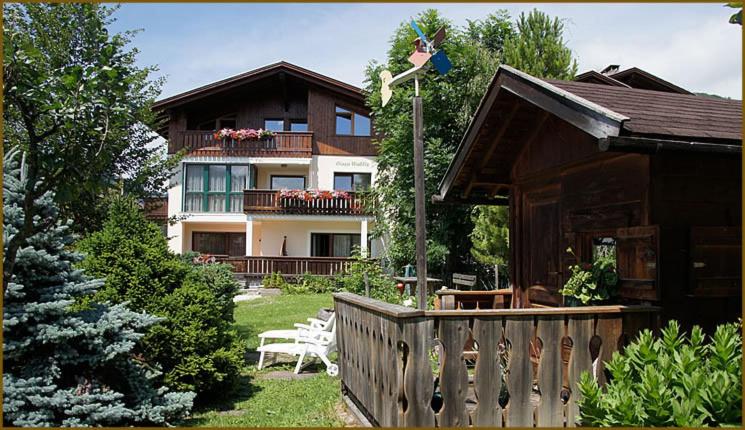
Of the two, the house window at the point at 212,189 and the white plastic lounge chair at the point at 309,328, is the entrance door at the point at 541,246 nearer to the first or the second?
the white plastic lounge chair at the point at 309,328

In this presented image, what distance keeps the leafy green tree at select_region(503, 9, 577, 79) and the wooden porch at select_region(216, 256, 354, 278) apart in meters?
13.4

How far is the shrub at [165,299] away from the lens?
6727mm

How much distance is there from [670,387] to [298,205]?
80.3ft

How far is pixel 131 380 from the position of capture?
5676 millimetres

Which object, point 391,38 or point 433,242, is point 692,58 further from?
point 391,38

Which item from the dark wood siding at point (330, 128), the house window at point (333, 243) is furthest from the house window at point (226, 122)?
the house window at point (333, 243)

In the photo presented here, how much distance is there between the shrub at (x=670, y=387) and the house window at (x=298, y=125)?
27.0 meters

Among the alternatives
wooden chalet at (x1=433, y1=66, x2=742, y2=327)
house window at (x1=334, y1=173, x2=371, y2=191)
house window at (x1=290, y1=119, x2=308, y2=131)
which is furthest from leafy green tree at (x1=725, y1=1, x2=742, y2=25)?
house window at (x1=290, y1=119, x2=308, y2=131)

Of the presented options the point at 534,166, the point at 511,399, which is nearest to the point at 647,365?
the point at 511,399

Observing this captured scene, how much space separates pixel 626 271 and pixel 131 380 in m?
5.12

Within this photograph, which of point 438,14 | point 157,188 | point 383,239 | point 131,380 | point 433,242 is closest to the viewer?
point 131,380

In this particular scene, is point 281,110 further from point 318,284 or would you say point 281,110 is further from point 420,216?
point 420,216

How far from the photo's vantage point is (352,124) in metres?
30.0

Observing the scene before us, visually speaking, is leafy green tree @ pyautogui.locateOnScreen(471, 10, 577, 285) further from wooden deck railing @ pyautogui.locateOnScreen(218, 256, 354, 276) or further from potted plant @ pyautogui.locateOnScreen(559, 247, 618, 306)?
wooden deck railing @ pyautogui.locateOnScreen(218, 256, 354, 276)
